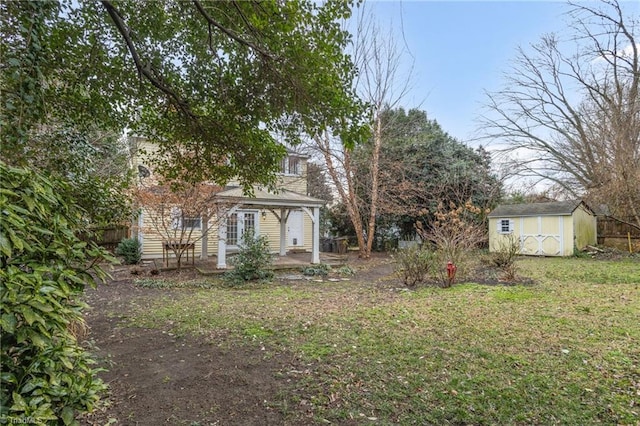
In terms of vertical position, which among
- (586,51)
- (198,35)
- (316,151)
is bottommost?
(198,35)

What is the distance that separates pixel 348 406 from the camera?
9.23ft

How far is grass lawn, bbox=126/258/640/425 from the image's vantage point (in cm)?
279

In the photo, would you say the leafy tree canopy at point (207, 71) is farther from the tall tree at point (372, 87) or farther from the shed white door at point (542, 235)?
the shed white door at point (542, 235)

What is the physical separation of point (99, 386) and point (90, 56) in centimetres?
381

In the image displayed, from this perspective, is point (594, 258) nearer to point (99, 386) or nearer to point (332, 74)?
point (332, 74)

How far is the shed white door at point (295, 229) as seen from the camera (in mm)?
16344

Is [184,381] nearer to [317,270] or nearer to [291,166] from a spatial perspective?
[317,270]

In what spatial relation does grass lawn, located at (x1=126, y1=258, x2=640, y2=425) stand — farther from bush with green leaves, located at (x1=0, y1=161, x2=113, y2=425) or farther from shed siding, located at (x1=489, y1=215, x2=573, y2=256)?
shed siding, located at (x1=489, y1=215, x2=573, y2=256)

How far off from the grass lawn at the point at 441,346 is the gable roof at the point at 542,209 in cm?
806

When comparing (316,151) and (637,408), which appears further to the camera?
(316,151)

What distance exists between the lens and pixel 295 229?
16.6m

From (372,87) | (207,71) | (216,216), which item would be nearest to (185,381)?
(207,71)

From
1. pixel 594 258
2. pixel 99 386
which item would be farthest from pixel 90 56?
pixel 594 258

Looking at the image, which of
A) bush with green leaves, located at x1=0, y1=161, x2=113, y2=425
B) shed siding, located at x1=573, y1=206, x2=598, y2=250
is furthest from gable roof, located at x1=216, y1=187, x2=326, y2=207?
shed siding, located at x1=573, y1=206, x2=598, y2=250
